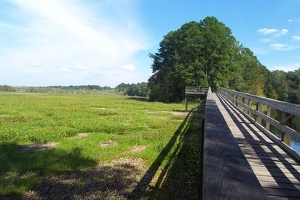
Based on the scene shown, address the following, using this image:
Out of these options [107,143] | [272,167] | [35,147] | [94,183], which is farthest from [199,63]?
[272,167]

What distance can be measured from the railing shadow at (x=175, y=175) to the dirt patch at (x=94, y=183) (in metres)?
0.33

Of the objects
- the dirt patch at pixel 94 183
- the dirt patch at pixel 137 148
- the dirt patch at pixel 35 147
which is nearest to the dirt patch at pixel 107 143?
the dirt patch at pixel 137 148

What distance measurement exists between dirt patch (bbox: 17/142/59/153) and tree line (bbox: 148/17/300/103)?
38491 millimetres

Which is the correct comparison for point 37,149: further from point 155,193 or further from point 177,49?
point 177,49

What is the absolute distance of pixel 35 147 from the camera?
10.8m

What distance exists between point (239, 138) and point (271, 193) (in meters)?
3.55

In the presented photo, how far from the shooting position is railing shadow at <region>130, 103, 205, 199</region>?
6836 mm

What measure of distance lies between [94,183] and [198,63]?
4278 centimetres

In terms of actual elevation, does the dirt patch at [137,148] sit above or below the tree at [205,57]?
below

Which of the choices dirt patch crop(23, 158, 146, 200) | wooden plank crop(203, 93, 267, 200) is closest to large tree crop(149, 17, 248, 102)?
dirt patch crop(23, 158, 146, 200)

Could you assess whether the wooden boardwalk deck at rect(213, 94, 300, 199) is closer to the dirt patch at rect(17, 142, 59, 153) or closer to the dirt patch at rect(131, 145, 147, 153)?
the dirt patch at rect(131, 145, 147, 153)

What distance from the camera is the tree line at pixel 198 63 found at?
1909 inches

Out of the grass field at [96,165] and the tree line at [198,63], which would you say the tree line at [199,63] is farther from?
the grass field at [96,165]

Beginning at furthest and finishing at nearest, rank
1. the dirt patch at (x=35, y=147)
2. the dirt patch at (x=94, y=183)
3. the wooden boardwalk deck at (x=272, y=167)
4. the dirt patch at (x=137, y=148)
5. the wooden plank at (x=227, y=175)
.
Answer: the dirt patch at (x=137, y=148), the dirt patch at (x=35, y=147), the dirt patch at (x=94, y=183), the wooden boardwalk deck at (x=272, y=167), the wooden plank at (x=227, y=175)
